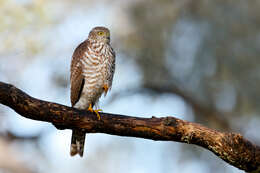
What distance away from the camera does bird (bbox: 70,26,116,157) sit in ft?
17.2

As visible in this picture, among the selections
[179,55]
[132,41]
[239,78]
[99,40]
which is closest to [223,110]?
[239,78]

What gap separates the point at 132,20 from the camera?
25.6ft

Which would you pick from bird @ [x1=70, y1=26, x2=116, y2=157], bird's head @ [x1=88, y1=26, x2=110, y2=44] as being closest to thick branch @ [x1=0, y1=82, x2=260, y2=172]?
bird @ [x1=70, y1=26, x2=116, y2=157]

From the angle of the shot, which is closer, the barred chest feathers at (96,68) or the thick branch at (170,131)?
the thick branch at (170,131)

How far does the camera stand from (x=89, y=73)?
208 inches

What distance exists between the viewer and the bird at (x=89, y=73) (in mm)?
5230

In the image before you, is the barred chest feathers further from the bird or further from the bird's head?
the bird's head

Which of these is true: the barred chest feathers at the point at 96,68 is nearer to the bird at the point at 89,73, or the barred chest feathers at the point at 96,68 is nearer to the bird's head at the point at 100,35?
the bird at the point at 89,73

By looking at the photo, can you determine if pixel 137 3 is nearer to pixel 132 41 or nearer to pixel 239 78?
A: pixel 132 41

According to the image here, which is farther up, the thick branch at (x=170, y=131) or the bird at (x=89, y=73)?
the bird at (x=89, y=73)

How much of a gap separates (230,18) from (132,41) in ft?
6.06

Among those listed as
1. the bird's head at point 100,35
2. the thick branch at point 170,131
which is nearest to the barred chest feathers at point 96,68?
the bird's head at point 100,35

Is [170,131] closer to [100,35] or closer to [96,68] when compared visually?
[96,68]

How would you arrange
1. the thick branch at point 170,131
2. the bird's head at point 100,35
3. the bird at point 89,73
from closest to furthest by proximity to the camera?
1. the thick branch at point 170,131
2. the bird at point 89,73
3. the bird's head at point 100,35
